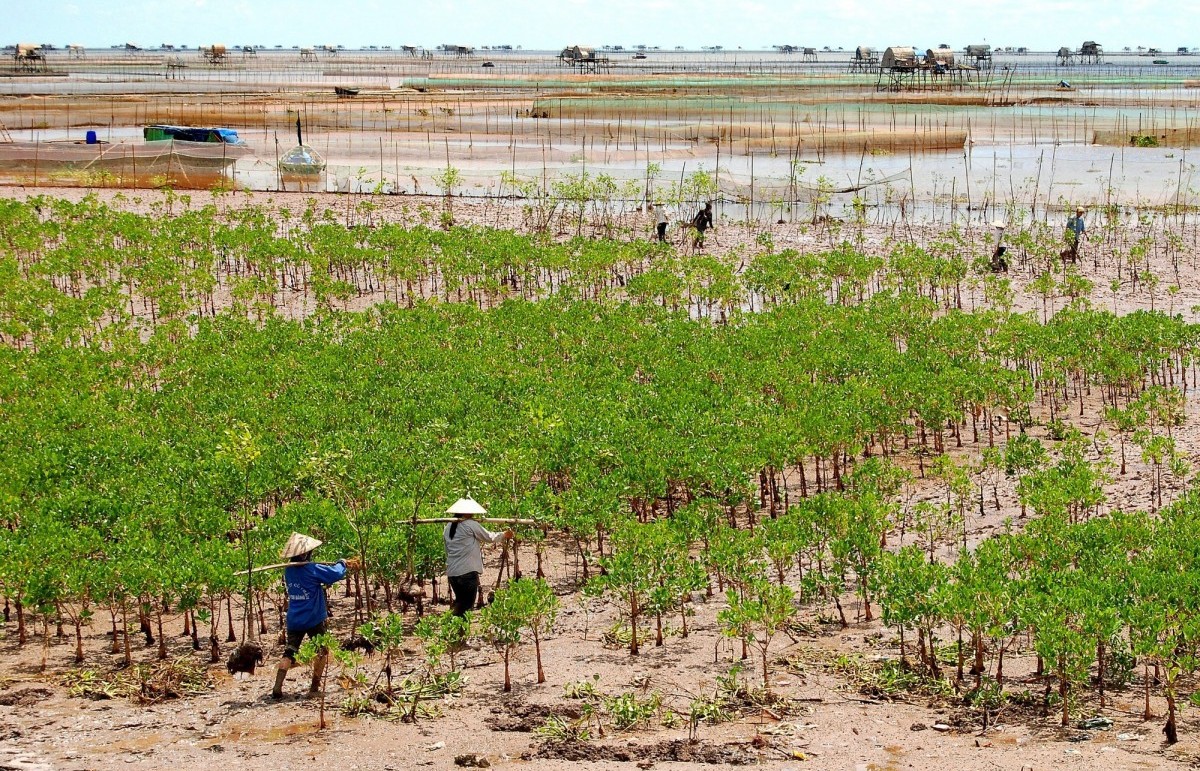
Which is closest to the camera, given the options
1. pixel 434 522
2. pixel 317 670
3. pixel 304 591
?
pixel 317 670

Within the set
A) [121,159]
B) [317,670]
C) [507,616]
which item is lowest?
[317,670]

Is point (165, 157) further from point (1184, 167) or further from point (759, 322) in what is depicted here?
point (1184, 167)

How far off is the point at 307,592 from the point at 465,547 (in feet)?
4.60

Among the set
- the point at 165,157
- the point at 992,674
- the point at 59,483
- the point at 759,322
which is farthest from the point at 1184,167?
the point at 59,483

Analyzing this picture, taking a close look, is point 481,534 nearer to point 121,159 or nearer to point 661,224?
point 661,224

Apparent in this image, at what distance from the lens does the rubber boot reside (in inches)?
346

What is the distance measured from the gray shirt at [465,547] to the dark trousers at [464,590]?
6 cm

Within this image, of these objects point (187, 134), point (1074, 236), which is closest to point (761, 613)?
point (1074, 236)

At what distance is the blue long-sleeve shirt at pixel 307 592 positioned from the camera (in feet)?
30.1

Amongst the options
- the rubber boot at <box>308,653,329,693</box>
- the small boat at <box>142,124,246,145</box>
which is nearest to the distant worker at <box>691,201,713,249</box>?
the small boat at <box>142,124,246,145</box>

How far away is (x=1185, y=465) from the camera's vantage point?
12781 mm

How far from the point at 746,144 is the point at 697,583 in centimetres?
3791

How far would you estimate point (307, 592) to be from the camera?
9.17m

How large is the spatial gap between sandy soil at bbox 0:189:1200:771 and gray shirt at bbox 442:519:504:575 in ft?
2.37
